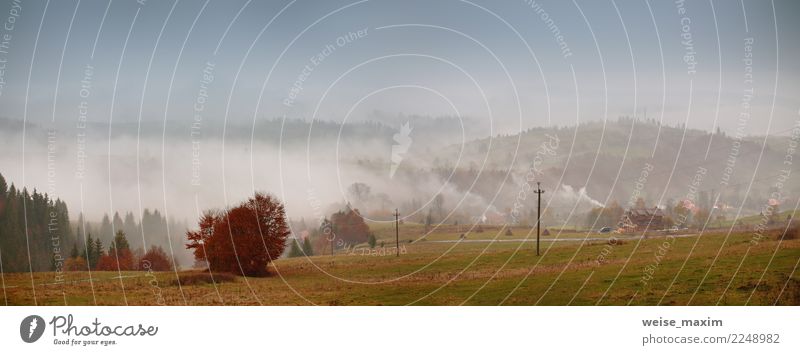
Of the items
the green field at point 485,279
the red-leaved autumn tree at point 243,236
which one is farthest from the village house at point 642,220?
the red-leaved autumn tree at point 243,236

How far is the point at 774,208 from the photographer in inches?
694

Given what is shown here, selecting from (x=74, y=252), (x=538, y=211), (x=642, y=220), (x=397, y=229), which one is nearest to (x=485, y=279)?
(x=397, y=229)

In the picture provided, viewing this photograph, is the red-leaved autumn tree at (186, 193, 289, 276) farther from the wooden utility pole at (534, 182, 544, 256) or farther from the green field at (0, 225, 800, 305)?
the wooden utility pole at (534, 182, 544, 256)

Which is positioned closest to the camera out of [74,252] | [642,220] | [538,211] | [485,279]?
[485,279]

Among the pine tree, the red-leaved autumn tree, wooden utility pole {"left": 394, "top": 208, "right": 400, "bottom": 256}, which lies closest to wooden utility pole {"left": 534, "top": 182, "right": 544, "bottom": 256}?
wooden utility pole {"left": 394, "top": 208, "right": 400, "bottom": 256}

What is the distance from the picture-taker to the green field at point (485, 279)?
15.2 metres

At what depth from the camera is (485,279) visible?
16375 millimetres

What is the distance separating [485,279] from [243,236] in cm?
579

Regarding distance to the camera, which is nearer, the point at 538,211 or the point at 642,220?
the point at 538,211

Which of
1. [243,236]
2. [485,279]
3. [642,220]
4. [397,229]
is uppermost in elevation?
[243,236]

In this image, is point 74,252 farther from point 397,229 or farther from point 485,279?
point 485,279

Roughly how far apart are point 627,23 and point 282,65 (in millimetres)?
8158
